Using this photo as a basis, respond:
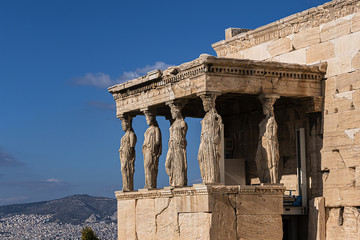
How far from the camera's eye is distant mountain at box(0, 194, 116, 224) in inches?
2010

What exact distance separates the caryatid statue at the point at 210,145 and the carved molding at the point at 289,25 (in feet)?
9.20

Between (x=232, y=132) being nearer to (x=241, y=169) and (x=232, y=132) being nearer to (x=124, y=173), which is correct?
(x=241, y=169)

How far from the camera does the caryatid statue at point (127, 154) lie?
18062 mm

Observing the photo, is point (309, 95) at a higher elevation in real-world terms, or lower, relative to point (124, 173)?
higher

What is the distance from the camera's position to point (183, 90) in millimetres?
15617

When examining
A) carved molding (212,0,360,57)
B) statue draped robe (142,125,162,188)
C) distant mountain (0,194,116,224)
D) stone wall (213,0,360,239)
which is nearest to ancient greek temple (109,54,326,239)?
statue draped robe (142,125,162,188)

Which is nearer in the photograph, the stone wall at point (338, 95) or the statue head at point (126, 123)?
the stone wall at point (338, 95)

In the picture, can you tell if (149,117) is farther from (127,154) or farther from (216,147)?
(216,147)

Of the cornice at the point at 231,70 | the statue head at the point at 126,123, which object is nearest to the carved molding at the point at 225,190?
the cornice at the point at 231,70

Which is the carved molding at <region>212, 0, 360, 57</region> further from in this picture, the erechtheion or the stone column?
the stone column

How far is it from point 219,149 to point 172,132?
1.33 meters

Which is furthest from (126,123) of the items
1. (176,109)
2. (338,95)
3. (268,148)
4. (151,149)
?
(338,95)

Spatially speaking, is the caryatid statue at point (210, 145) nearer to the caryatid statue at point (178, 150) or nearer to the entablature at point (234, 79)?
the entablature at point (234, 79)

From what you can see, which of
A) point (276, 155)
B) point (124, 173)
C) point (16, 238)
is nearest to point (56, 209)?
point (16, 238)
